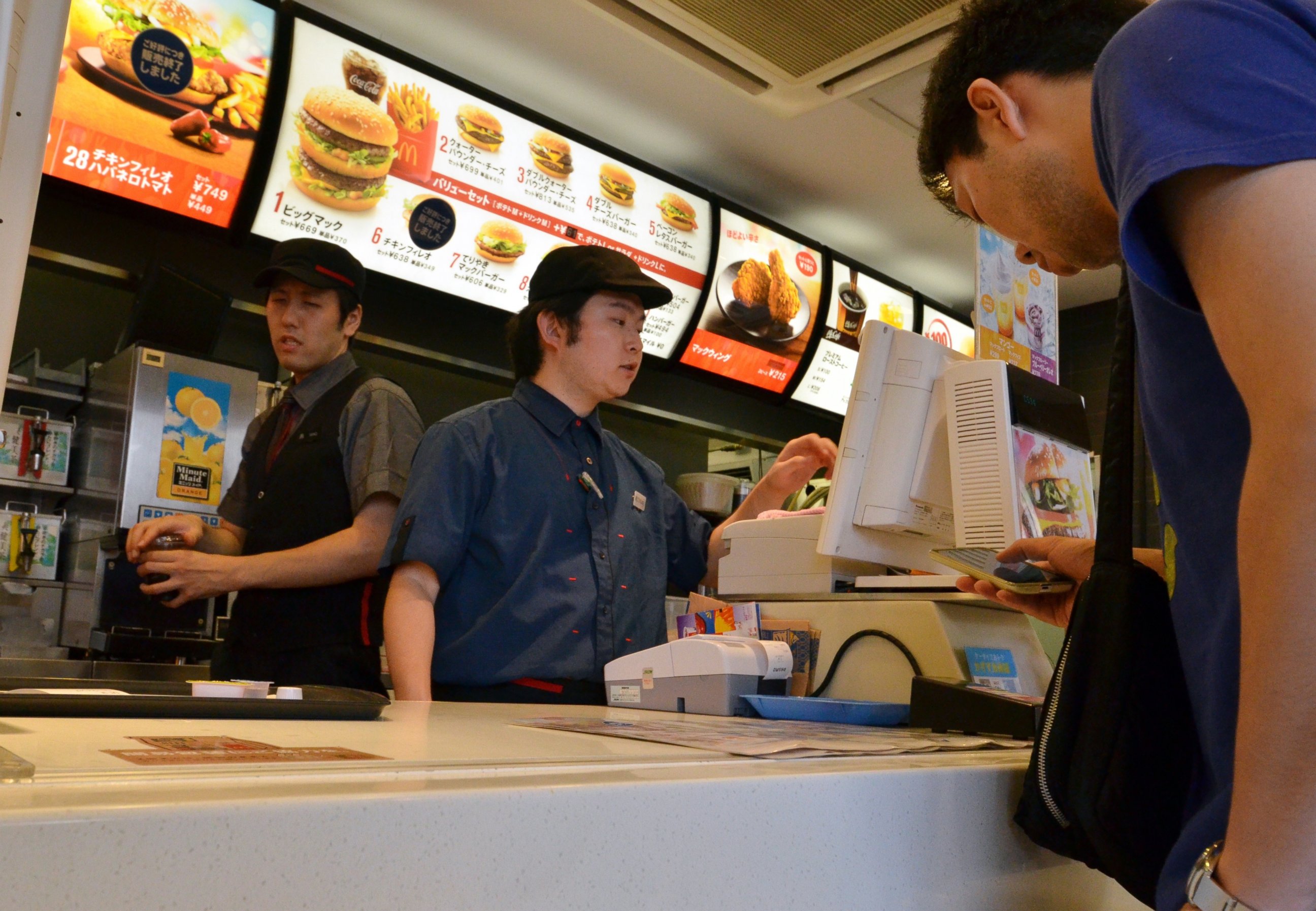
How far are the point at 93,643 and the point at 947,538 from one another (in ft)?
7.62

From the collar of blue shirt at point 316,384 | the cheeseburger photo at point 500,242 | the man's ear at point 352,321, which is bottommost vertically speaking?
the collar of blue shirt at point 316,384

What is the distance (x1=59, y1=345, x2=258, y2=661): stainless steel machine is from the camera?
2.85 meters

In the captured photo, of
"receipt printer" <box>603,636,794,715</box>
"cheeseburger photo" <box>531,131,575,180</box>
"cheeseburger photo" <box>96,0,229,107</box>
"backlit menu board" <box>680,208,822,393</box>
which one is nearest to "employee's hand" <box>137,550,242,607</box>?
"receipt printer" <box>603,636,794,715</box>

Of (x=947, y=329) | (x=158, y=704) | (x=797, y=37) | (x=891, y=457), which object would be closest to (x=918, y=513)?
(x=891, y=457)

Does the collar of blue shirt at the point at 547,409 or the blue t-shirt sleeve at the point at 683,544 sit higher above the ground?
Answer: the collar of blue shirt at the point at 547,409

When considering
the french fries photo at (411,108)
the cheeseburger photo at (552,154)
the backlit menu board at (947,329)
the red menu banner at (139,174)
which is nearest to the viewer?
the red menu banner at (139,174)

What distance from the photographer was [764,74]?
11.1 ft

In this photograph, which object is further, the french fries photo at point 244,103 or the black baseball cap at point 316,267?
the french fries photo at point 244,103

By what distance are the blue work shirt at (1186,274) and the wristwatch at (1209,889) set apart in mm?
42

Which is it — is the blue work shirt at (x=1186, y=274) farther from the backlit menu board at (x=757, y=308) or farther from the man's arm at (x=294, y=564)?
the backlit menu board at (x=757, y=308)

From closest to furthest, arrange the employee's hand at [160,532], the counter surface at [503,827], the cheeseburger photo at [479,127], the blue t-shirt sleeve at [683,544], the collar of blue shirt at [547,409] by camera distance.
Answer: the counter surface at [503,827] < the collar of blue shirt at [547,409] < the employee's hand at [160,532] < the blue t-shirt sleeve at [683,544] < the cheeseburger photo at [479,127]

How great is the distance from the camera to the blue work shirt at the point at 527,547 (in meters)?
1.70

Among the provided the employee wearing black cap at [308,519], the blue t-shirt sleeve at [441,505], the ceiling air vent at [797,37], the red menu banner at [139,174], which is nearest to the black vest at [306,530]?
the employee wearing black cap at [308,519]

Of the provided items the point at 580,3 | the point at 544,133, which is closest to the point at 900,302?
the point at 544,133
